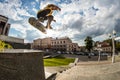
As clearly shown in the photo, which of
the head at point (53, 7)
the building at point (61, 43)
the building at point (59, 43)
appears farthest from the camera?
the building at point (61, 43)

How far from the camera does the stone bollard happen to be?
3.88m

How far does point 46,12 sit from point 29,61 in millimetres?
21608

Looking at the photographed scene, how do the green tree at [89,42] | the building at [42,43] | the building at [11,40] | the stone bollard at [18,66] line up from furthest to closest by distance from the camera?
the building at [42,43] < the green tree at [89,42] < the building at [11,40] < the stone bollard at [18,66]

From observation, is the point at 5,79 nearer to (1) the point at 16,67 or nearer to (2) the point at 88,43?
(1) the point at 16,67

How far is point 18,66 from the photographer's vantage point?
13.8 feet

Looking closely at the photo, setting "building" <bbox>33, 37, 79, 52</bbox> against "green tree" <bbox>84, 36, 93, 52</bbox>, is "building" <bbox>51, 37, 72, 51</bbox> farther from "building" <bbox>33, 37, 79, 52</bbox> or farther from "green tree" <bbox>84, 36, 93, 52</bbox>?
"green tree" <bbox>84, 36, 93, 52</bbox>

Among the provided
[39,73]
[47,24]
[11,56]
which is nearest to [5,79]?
[11,56]

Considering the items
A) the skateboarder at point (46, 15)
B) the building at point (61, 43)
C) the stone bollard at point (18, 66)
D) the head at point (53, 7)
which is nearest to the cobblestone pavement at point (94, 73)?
the stone bollard at point (18, 66)

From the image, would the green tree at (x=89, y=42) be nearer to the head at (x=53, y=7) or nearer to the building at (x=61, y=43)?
the head at (x=53, y=7)

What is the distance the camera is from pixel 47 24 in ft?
83.9

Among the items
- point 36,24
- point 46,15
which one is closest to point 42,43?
point 46,15

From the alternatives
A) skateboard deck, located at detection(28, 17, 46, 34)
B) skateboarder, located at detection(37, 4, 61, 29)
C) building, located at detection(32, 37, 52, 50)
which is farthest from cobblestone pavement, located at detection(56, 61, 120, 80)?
building, located at detection(32, 37, 52, 50)

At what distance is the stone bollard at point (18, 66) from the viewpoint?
3.88 metres

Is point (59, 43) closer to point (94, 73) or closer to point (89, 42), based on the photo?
point (89, 42)
